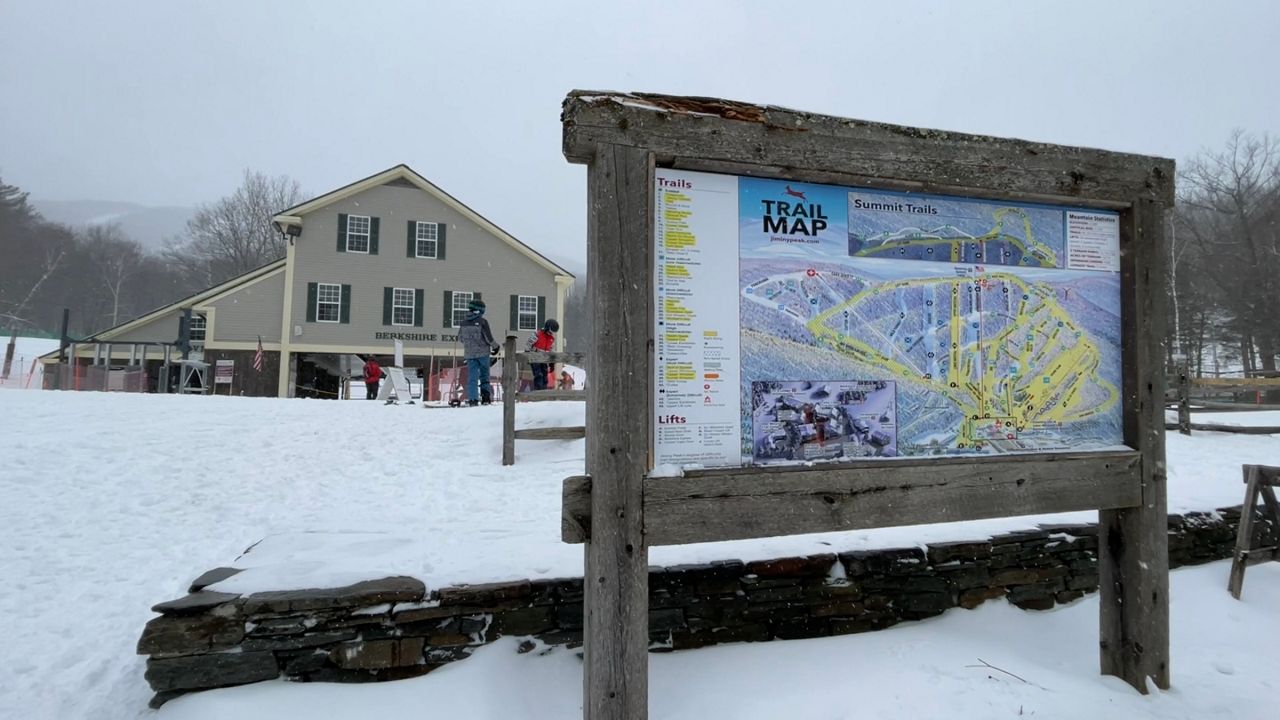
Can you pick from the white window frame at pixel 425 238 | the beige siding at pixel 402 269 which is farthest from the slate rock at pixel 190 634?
the white window frame at pixel 425 238

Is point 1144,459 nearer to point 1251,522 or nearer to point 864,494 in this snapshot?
point 864,494

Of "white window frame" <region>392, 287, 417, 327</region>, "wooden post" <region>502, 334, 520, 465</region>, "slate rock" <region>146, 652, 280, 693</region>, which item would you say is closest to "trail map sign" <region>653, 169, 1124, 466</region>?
"slate rock" <region>146, 652, 280, 693</region>

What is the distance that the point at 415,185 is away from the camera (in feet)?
A: 73.2

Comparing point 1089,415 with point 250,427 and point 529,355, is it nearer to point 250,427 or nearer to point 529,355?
point 529,355

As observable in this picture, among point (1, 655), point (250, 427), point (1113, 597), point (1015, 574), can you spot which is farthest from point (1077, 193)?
point (250, 427)

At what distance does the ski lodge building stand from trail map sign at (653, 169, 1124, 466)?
2009 centimetres

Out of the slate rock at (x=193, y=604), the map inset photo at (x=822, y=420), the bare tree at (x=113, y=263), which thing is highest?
the bare tree at (x=113, y=263)

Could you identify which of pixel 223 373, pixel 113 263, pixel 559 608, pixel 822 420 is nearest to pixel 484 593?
pixel 559 608

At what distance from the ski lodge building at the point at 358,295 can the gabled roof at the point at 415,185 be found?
0.14 feet

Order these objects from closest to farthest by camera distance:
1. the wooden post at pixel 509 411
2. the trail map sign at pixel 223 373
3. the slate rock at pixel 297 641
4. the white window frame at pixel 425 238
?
1. the slate rock at pixel 297 641
2. the wooden post at pixel 509 411
3. the trail map sign at pixel 223 373
4. the white window frame at pixel 425 238

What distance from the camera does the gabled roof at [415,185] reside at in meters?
20.8

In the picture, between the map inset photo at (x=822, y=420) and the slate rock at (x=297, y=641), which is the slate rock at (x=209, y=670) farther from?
the map inset photo at (x=822, y=420)

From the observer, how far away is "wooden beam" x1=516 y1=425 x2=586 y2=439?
292 inches

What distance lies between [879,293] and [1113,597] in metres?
1.88
